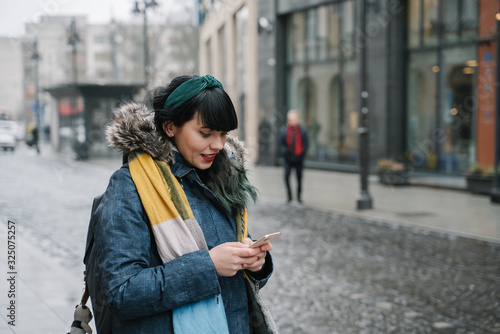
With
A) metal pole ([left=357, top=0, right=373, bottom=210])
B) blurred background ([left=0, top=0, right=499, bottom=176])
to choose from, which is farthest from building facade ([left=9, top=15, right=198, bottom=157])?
metal pole ([left=357, top=0, right=373, bottom=210])

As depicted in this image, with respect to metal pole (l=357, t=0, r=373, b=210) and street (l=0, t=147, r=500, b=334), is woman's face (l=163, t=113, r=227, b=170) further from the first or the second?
metal pole (l=357, t=0, r=373, b=210)

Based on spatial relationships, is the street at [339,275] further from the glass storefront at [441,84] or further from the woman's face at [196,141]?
the glass storefront at [441,84]

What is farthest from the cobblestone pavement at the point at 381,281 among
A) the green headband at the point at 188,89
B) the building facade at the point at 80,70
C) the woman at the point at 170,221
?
the green headband at the point at 188,89

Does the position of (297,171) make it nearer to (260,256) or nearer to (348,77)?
(348,77)

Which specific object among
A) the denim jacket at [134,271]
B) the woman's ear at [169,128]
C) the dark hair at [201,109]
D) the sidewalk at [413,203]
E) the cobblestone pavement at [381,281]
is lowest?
the cobblestone pavement at [381,281]

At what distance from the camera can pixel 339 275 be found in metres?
6.79

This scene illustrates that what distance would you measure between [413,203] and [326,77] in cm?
980

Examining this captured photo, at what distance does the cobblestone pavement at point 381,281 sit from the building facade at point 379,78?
4286 mm

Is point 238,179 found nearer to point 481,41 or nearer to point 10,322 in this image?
point 10,322

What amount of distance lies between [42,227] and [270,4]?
1565 centimetres

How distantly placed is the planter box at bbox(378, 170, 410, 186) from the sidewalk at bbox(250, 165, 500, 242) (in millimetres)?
192

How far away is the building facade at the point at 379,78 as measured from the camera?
15.8 metres

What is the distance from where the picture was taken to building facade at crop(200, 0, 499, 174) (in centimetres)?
1577

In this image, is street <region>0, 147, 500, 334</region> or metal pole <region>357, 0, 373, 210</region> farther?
metal pole <region>357, 0, 373, 210</region>
